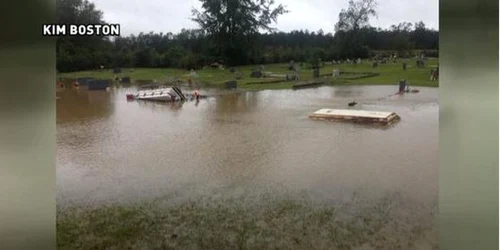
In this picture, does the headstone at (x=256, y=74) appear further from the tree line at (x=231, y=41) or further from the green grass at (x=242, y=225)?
the green grass at (x=242, y=225)

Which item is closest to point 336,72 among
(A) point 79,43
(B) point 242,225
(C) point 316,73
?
(C) point 316,73

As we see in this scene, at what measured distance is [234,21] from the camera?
5.62 feet

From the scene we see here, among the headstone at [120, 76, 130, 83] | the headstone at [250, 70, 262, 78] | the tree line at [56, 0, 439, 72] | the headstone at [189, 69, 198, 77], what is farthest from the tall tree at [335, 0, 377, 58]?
the headstone at [120, 76, 130, 83]

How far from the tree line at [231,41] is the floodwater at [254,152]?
0.14 metres

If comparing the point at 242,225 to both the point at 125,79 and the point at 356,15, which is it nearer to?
the point at 125,79

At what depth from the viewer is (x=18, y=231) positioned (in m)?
1.62

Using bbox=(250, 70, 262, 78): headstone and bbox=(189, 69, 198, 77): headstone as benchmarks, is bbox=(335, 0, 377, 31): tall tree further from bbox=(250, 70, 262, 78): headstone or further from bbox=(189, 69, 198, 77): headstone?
bbox=(189, 69, 198, 77): headstone

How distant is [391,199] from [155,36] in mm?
943

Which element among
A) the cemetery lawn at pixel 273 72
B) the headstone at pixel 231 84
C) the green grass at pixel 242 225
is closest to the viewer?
the green grass at pixel 242 225

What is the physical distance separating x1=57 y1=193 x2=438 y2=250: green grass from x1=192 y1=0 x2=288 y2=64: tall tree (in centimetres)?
53

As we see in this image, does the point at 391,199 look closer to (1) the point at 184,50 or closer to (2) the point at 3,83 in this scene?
(1) the point at 184,50

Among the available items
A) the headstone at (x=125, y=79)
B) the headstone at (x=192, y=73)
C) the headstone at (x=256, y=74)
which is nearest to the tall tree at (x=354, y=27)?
the headstone at (x=256, y=74)

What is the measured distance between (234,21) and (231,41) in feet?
0.23

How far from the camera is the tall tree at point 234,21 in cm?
168
